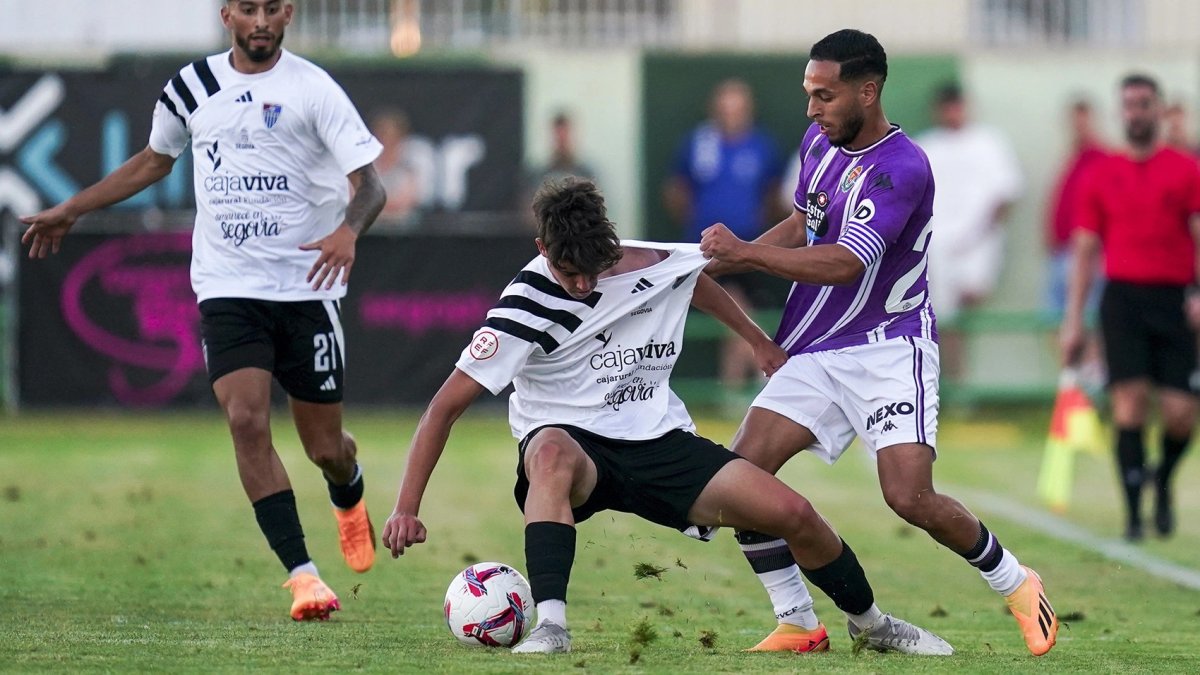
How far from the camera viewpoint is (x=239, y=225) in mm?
7508

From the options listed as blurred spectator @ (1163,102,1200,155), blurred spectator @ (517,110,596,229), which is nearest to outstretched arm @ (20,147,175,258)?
blurred spectator @ (517,110,596,229)

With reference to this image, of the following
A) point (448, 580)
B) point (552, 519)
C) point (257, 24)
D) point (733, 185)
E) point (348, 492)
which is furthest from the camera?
point (733, 185)

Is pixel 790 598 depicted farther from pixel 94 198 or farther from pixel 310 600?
pixel 94 198

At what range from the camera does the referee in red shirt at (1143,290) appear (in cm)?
1067

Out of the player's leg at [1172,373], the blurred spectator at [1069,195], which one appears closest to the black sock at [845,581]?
the player's leg at [1172,373]

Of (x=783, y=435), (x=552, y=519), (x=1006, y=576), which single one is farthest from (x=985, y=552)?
(x=552, y=519)

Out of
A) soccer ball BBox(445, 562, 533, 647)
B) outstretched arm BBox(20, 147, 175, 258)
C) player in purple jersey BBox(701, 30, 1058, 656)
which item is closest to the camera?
soccer ball BBox(445, 562, 533, 647)

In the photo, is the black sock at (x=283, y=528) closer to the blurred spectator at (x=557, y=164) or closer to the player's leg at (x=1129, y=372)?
the player's leg at (x=1129, y=372)

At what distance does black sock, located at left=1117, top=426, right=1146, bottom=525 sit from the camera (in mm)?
10656

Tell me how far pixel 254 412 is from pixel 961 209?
39.6ft

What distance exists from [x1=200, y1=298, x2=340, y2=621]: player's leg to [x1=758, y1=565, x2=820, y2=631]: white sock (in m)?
1.75

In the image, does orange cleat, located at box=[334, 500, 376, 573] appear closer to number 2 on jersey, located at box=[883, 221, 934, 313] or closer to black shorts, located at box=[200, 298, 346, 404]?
black shorts, located at box=[200, 298, 346, 404]

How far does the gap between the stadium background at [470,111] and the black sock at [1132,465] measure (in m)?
7.10

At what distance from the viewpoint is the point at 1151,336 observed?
10734mm
